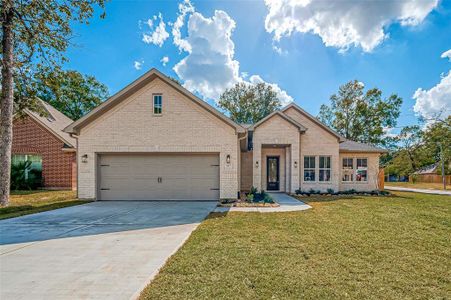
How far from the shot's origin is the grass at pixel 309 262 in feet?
10.7

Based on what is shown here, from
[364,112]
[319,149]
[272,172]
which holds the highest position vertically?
[364,112]

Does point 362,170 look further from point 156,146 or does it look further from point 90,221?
point 90,221

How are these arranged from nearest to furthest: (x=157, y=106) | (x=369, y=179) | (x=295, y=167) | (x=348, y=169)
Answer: (x=157, y=106), (x=295, y=167), (x=369, y=179), (x=348, y=169)

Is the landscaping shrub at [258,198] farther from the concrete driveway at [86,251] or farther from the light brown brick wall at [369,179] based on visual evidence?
the light brown brick wall at [369,179]

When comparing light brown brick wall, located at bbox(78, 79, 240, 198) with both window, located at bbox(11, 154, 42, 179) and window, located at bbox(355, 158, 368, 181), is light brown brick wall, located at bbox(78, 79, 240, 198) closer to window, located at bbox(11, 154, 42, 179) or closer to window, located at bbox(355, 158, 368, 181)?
window, located at bbox(11, 154, 42, 179)

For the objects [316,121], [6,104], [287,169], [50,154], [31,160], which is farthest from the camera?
[31,160]

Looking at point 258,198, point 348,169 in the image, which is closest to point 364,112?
point 348,169

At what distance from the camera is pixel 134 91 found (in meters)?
11.9

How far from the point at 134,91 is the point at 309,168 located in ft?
36.5

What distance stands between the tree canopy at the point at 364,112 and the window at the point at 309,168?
20.4 m

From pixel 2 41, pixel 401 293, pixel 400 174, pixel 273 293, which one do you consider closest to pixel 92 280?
pixel 273 293

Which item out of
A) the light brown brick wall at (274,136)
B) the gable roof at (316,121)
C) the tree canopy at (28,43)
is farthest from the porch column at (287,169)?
the tree canopy at (28,43)

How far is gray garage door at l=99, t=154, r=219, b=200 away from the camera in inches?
469

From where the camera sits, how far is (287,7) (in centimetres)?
1330
